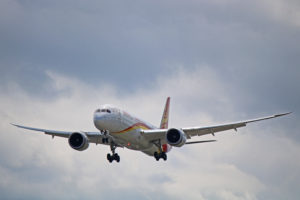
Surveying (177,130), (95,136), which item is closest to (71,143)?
(95,136)

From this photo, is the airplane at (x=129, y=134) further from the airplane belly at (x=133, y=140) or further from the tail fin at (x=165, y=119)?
the tail fin at (x=165, y=119)

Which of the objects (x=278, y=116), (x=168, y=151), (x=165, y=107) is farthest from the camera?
(x=165, y=107)

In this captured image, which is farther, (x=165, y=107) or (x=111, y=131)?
(x=165, y=107)

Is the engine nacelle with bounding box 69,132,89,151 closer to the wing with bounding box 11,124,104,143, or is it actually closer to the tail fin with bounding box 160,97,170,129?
the wing with bounding box 11,124,104,143

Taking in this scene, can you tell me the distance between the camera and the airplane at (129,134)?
161 ft

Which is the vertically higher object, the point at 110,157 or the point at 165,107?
the point at 165,107

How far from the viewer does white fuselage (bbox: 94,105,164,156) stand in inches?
1907

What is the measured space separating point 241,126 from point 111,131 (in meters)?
12.6

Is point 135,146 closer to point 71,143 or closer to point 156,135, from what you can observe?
point 156,135

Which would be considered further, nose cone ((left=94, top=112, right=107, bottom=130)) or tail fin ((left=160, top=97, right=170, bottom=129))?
tail fin ((left=160, top=97, right=170, bottom=129))

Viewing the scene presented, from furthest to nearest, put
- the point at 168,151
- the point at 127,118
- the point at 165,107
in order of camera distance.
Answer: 1. the point at 165,107
2. the point at 168,151
3. the point at 127,118

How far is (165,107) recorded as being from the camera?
221 feet

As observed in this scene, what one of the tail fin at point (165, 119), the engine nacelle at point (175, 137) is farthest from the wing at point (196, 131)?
the tail fin at point (165, 119)

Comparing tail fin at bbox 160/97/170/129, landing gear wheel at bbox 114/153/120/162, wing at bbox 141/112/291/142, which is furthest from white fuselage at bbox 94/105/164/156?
tail fin at bbox 160/97/170/129
